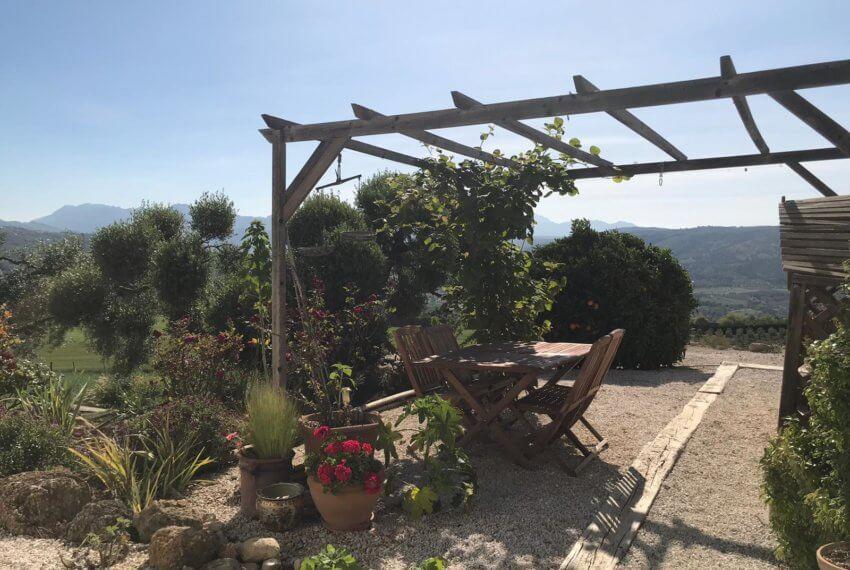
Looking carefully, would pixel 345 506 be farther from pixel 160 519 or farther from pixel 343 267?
pixel 343 267

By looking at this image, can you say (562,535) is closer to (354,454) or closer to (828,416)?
(354,454)

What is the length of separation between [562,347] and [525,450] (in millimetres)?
965

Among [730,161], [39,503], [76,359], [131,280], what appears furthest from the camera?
[76,359]

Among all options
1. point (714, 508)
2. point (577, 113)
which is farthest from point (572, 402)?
point (577, 113)

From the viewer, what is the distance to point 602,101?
3.93 meters

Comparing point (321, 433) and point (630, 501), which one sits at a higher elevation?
point (321, 433)

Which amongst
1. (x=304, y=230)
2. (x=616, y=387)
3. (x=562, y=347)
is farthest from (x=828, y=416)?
(x=304, y=230)

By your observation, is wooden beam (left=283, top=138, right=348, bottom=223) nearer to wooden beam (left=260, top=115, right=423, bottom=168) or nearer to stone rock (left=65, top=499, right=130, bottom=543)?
wooden beam (left=260, top=115, right=423, bottom=168)

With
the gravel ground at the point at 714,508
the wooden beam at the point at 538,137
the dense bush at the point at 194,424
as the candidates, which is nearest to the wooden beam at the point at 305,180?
the wooden beam at the point at 538,137

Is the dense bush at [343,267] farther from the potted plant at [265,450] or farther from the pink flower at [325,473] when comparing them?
the pink flower at [325,473]

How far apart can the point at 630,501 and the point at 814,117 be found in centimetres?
252

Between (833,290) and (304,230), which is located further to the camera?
(304,230)

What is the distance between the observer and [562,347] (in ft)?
16.8

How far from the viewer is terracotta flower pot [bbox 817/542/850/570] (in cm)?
232
